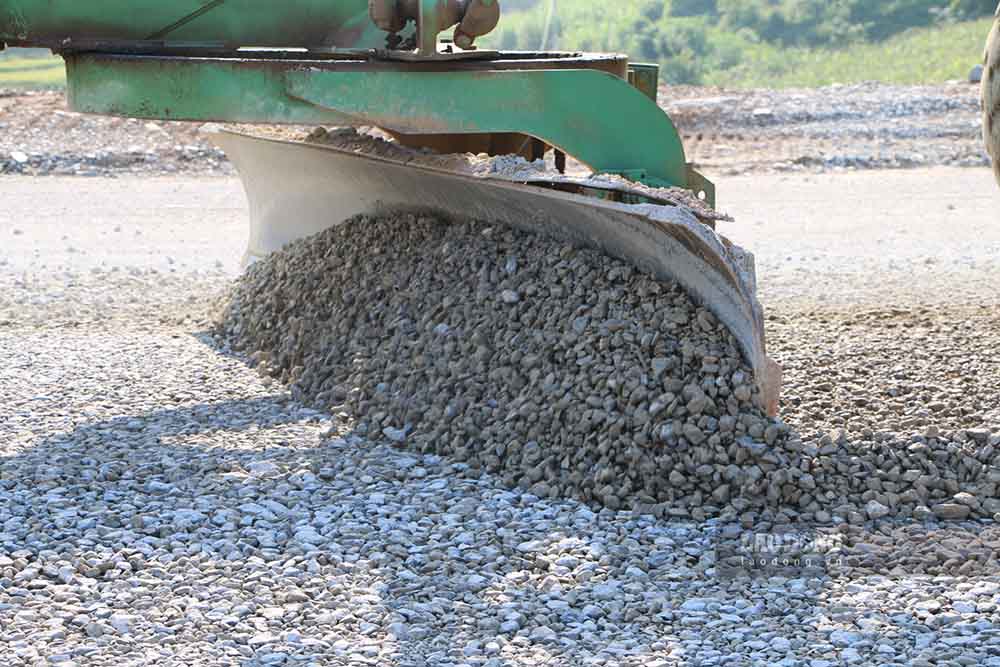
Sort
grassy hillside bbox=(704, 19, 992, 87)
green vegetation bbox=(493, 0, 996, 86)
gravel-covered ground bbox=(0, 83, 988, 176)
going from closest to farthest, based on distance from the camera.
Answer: gravel-covered ground bbox=(0, 83, 988, 176) → grassy hillside bbox=(704, 19, 992, 87) → green vegetation bbox=(493, 0, 996, 86)

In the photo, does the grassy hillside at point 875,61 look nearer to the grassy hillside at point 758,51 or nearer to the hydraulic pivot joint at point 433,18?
the grassy hillside at point 758,51

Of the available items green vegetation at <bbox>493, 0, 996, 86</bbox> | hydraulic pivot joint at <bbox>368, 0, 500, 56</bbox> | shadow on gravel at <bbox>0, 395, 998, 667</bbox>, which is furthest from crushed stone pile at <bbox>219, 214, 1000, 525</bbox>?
green vegetation at <bbox>493, 0, 996, 86</bbox>

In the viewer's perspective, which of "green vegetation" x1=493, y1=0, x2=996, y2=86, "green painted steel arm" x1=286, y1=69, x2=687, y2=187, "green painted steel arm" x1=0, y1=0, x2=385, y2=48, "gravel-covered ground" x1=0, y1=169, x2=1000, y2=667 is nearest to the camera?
"gravel-covered ground" x1=0, y1=169, x2=1000, y2=667

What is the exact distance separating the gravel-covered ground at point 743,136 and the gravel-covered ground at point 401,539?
5338 mm

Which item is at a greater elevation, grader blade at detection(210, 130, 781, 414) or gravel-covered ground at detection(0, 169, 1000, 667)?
grader blade at detection(210, 130, 781, 414)

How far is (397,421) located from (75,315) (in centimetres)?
240

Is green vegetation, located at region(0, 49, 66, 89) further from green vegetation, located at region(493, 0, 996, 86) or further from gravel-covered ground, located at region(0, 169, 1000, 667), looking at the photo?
gravel-covered ground, located at region(0, 169, 1000, 667)

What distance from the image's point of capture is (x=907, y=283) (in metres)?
6.36

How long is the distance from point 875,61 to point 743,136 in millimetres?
6697

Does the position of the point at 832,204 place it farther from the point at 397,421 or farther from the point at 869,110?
the point at 397,421

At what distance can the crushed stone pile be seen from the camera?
3527mm

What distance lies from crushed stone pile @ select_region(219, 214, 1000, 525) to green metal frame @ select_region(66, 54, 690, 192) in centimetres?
37

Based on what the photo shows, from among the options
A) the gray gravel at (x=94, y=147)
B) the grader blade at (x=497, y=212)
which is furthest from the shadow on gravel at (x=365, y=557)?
the gray gravel at (x=94, y=147)

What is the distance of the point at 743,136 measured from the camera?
11.9m
